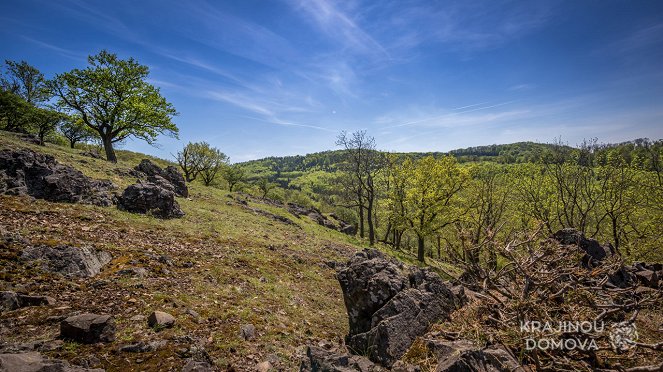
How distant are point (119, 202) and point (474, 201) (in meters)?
36.0

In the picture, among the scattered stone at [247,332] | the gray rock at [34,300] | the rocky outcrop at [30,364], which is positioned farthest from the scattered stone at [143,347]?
the gray rock at [34,300]

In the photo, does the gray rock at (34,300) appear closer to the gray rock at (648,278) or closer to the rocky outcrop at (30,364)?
the rocky outcrop at (30,364)

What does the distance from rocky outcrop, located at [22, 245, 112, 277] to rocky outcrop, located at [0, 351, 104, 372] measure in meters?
4.89

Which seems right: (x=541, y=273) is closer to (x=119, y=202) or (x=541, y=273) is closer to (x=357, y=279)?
(x=357, y=279)

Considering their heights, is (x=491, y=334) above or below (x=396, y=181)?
below

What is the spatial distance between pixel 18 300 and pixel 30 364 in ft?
12.7

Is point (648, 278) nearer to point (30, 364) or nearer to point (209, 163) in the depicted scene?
point (30, 364)

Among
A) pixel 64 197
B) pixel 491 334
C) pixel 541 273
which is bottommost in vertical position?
pixel 491 334

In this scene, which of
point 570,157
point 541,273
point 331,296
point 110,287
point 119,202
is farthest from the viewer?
→ point 570,157

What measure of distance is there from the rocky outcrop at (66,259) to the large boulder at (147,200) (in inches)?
342

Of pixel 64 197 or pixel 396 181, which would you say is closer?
pixel 64 197

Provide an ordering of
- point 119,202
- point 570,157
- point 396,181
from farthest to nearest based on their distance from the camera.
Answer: point 396,181
point 570,157
point 119,202

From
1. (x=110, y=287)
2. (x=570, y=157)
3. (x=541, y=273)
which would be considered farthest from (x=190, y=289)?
(x=570, y=157)

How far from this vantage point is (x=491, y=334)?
569cm
